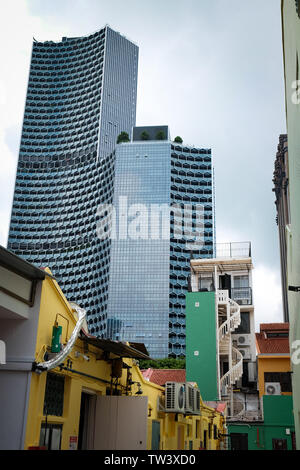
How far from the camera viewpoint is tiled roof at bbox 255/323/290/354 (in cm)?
3300

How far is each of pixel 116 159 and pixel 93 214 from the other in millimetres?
15830

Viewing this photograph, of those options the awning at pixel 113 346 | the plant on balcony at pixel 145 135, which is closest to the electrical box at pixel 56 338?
the awning at pixel 113 346

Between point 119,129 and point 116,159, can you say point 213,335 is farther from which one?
point 119,129

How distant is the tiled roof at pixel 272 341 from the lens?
3300 cm

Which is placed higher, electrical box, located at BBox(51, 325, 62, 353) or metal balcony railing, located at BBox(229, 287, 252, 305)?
metal balcony railing, located at BBox(229, 287, 252, 305)

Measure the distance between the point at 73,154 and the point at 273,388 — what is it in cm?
12503

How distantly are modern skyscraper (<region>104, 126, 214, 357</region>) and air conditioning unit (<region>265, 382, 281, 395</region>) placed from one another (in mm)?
83155

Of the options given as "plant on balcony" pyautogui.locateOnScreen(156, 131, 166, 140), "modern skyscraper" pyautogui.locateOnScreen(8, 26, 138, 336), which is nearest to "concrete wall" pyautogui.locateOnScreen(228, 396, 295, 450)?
"modern skyscraper" pyautogui.locateOnScreen(8, 26, 138, 336)

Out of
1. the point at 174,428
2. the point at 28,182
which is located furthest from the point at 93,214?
the point at 174,428

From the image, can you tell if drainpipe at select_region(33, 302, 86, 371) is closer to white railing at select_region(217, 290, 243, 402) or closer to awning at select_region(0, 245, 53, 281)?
awning at select_region(0, 245, 53, 281)

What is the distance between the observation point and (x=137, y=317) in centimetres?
11588
